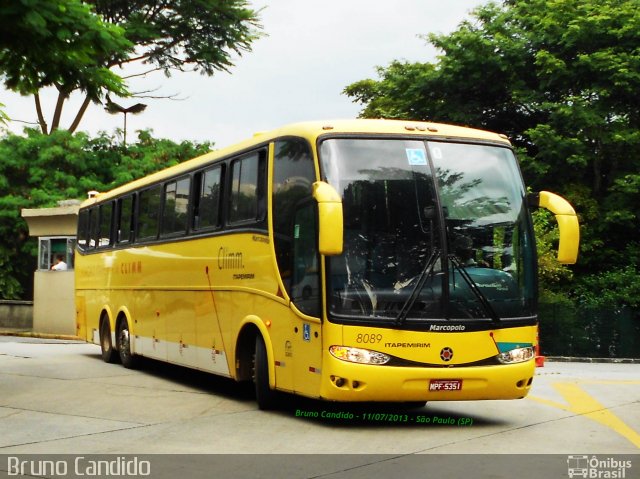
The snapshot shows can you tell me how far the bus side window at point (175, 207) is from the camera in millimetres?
16000

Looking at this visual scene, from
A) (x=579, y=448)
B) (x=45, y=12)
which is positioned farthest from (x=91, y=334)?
(x=579, y=448)

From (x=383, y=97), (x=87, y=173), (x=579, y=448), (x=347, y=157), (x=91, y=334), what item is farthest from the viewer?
(x=383, y=97)

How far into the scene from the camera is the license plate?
11.0 meters

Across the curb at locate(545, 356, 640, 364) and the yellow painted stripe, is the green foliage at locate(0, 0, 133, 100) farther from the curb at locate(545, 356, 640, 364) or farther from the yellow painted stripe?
the curb at locate(545, 356, 640, 364)

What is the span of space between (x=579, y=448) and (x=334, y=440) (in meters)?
2.25

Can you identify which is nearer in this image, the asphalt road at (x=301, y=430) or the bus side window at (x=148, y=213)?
the asphalt road at (x=301, y=430)

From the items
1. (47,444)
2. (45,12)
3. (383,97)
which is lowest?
(47,444)

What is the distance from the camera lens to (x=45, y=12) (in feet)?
40.5

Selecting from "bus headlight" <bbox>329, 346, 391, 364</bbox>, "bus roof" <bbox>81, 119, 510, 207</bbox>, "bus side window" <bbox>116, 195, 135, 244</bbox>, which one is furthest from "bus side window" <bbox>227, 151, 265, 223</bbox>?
"bus side window" <bbox>116, 195, 135, 244</bbox>

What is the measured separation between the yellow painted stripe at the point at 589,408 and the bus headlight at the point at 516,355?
3.70 feet

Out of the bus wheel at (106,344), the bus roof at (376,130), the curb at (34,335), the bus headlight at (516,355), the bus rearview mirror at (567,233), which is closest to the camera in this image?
the bus headlight at (516,355)

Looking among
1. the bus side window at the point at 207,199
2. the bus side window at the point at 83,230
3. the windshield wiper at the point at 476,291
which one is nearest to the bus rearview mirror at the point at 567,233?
the windshield wiper at the point at 476,291

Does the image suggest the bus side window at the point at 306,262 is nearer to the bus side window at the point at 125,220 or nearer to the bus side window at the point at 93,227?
the bus side window at the point at 125,220
